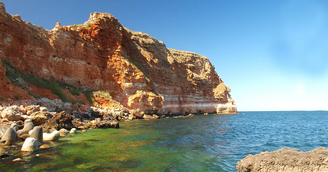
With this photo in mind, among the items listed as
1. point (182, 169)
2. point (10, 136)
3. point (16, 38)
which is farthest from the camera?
point (16, 38)

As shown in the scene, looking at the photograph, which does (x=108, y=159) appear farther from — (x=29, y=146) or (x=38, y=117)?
(x=38, y=117)

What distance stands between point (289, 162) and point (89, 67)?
32595 millimetres

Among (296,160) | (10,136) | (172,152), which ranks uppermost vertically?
(296,160)

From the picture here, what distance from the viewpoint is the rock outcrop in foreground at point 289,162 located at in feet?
11.7

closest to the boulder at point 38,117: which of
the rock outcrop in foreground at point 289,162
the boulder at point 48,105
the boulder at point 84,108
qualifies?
the boulder at point 48,105

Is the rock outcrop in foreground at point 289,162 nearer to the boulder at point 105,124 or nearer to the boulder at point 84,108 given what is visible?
the boulder at point 105,124

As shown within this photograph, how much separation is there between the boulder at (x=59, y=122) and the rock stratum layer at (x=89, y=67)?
5.63 meters

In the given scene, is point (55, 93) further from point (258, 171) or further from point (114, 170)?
point (258, 171)

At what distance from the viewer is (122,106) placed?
31656mm

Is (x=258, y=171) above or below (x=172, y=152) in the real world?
above

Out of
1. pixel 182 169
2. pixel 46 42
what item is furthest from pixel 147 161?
pixel 46 42

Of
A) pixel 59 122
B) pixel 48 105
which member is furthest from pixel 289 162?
pixel 48 105

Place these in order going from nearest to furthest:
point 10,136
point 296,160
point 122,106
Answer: point 296,160
point 10,136
point 122,106

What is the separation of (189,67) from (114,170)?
5965 cm
